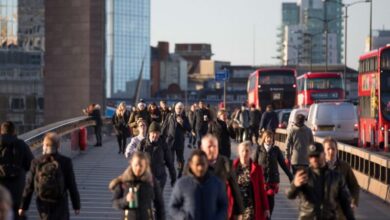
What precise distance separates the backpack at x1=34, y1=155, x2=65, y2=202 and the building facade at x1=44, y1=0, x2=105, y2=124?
197 feet

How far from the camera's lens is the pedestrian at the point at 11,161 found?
→ 14.3 m

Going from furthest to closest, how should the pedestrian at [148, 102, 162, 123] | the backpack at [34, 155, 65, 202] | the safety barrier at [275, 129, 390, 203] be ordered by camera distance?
the pedestrian at [148, 102, 162, 123]
the safety barrier at [275, 129, 390, 203]
the backpack at [34, 155, 65, 202]

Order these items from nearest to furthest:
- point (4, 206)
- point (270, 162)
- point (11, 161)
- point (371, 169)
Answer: point (4, 206) < point (11, 161) < point (270, 162) < point (371, 169)

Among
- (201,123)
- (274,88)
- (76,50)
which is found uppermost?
(76,50)

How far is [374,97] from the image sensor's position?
37000 millimetres

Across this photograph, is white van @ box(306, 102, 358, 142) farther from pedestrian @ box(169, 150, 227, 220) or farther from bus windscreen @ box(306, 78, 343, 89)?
pedestrian @ box(169, 150, 227, 220)

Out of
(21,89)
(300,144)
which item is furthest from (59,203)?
(21,89)

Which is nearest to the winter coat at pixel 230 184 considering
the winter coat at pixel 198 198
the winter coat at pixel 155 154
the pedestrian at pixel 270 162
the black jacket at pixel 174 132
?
the winter coat at pixel 198 198

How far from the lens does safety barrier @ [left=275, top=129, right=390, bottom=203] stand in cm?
2148

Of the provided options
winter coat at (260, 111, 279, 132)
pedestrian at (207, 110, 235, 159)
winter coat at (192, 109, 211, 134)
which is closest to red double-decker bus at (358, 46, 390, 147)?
winter coat at (260, 111, 279, 132)

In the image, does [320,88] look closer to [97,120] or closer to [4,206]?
[97,120]

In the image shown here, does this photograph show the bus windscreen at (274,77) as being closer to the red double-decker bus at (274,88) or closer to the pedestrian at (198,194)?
the red double-decker bus at (274,88)

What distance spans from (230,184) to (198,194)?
5.79 ft

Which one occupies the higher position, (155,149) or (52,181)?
(155,149)
